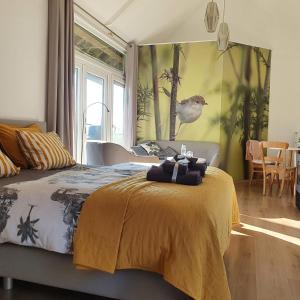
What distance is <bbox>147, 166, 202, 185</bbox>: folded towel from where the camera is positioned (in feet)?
6.01

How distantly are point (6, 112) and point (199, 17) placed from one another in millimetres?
4483

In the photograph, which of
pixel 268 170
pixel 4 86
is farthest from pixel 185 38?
pixel 4 86

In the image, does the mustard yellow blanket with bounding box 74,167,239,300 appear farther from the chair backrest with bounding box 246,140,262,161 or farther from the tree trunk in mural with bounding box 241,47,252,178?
the tree trunk in mural with bounding box 241,47,252,178

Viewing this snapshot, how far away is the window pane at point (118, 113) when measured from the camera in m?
5.79

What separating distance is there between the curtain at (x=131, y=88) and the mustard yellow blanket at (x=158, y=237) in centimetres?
438

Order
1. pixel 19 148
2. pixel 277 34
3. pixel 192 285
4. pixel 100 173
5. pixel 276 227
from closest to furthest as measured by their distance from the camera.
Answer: pixel 192 285
pixel 100 173
pixel 19 148
pixel 276 227
pixel 277 34

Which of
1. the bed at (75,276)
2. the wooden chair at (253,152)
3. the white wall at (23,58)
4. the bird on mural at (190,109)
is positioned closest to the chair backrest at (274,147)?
the wooden chair at (253,152)

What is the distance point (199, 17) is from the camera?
6266 mm

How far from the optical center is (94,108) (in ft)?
16.6

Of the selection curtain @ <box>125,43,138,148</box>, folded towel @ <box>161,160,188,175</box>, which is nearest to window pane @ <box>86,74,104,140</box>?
curtain @ <box>125,43,138,148</box>

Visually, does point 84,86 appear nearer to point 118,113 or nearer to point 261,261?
point 118,113

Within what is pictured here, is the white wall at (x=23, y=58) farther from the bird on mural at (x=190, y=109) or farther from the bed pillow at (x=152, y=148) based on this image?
the bird on mural at (x=190, y=109)

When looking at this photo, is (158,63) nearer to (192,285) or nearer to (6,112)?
(6,112)

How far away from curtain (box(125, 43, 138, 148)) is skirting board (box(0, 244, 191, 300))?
4.30 m
